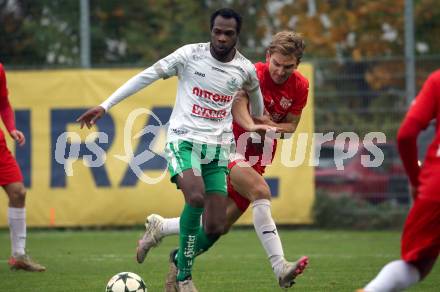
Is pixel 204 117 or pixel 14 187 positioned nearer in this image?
pixel 204 117

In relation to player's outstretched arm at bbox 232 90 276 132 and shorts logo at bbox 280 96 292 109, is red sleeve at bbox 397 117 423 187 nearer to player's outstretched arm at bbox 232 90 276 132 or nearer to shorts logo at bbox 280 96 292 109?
player's outstretched arm at bbox 232 90 276 132

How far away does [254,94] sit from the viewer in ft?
24.9

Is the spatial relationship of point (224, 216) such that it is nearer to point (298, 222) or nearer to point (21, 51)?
point (298, 222)

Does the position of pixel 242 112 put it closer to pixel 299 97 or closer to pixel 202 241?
pixel 299 97

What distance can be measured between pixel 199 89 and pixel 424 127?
244 cm

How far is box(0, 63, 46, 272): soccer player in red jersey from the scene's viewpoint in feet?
30.5

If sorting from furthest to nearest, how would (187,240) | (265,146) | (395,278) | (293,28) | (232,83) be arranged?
(293,28)
(265,146)
(232,83)
(187,240)
(395,278)

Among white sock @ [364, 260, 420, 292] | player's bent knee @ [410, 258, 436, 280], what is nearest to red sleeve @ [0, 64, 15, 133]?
white sock @ [364, 260, 420, 292]

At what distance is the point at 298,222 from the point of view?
15.1m

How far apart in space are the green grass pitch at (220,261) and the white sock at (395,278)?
2.43 m

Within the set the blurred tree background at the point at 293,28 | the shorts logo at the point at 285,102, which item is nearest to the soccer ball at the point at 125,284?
the shorts logo at the point at 285,102

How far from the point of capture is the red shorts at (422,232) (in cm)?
512

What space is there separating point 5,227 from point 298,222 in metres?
4.72

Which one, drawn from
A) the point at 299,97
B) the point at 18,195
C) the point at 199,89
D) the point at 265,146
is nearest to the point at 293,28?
the point at 18,195
